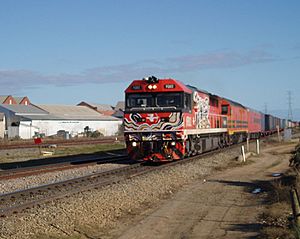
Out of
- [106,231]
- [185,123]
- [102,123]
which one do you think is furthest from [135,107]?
[102,123]

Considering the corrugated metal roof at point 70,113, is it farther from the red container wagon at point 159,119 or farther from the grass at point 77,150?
the red container wagon at point 159,119

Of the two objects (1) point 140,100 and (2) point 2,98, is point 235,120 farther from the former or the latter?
(2) point 2,98

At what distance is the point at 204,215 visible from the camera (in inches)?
427

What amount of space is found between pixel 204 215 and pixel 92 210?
2.54 meters

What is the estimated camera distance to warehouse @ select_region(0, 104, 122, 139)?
2867 inches

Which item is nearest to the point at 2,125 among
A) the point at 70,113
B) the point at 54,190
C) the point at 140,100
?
the point at 70,113

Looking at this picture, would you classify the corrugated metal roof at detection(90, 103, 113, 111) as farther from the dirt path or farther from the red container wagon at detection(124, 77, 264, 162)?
the dirt path

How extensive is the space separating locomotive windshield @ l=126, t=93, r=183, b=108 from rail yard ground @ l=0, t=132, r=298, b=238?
4.80m

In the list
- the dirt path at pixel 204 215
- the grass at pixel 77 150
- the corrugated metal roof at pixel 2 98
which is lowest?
the dirt path at pixel 204 215

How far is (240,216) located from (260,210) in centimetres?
80


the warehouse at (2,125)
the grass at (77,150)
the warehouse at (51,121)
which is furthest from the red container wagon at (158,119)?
the warehouse at (2,125)

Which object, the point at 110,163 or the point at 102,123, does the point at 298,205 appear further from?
the point at 102,123

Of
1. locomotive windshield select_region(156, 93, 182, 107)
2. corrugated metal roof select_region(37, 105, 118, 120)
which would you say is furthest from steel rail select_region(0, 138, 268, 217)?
corrugated metal roof select_region(37, 105, 118, 120)

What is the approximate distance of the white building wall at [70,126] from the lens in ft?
246
